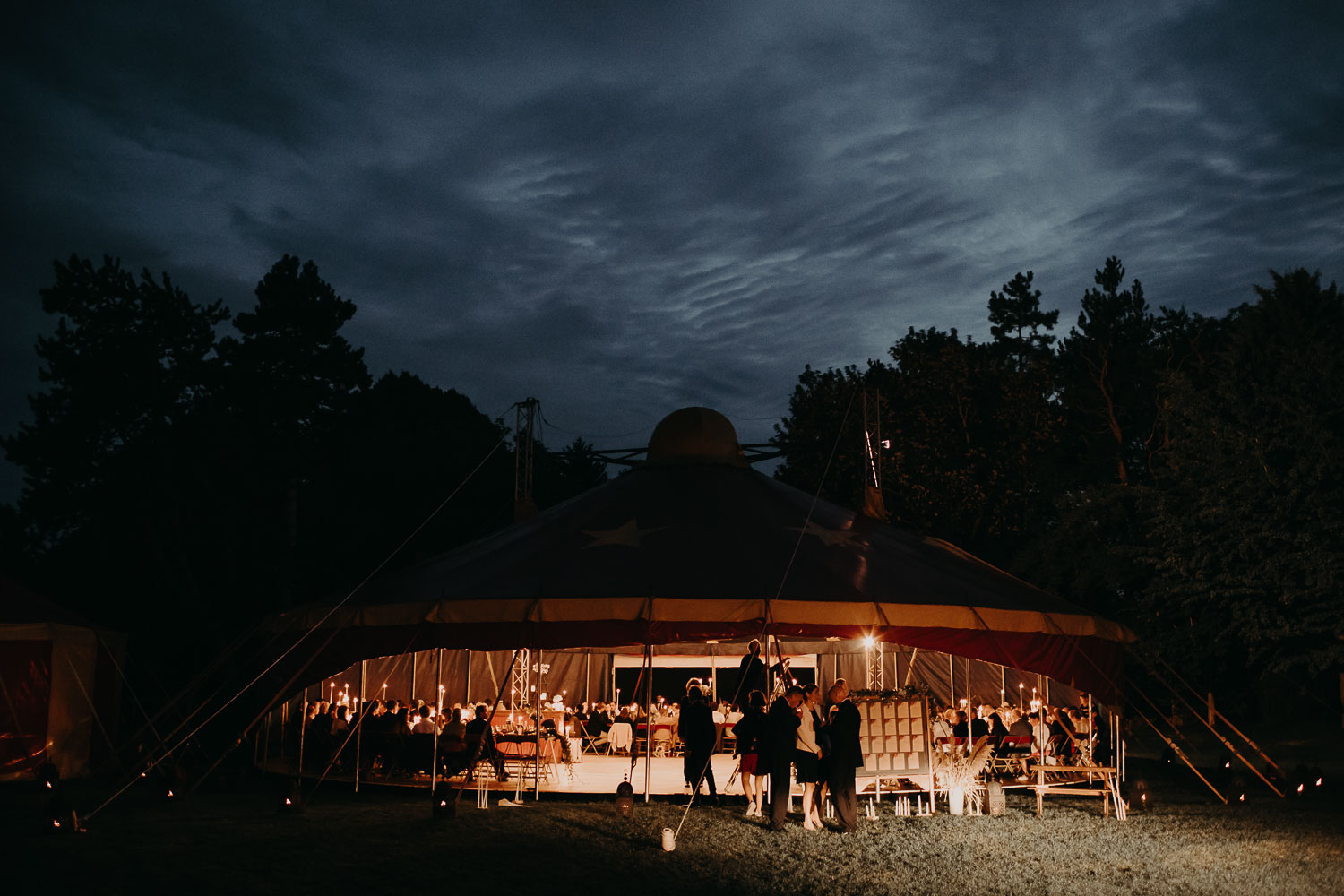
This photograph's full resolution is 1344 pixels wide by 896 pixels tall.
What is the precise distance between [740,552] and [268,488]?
52.0 feet

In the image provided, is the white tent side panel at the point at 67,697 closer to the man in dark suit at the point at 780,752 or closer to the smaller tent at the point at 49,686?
the smaller tent at the point at 49,686

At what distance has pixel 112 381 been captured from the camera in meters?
22.1

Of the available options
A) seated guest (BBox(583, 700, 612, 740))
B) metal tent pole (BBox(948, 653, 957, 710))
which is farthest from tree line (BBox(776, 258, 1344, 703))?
seated guest (BBox(583, 700, 612, 740))

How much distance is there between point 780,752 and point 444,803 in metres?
2.89

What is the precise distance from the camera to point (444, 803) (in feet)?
32.8

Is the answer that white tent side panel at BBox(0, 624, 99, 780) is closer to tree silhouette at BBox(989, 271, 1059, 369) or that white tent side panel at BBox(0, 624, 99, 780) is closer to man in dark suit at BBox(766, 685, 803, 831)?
man in dark suit at BBox(766, 685, 803, 831)

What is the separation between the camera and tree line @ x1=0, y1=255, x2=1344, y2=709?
19891 mm

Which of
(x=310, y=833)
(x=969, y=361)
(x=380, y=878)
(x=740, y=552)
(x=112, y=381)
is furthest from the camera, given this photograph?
(x=969, y=361)

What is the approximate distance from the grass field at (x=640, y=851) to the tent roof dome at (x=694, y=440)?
4885mm

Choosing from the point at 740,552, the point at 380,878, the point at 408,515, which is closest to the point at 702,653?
the point at 740,552

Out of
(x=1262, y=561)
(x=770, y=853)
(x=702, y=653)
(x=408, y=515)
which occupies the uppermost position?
(x=408, y=515)

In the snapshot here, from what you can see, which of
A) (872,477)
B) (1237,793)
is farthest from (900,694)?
(872,477)

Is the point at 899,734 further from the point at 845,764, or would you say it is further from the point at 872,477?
the point at 872,477

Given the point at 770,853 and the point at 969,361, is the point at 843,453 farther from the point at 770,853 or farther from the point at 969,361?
the point at 770,853
